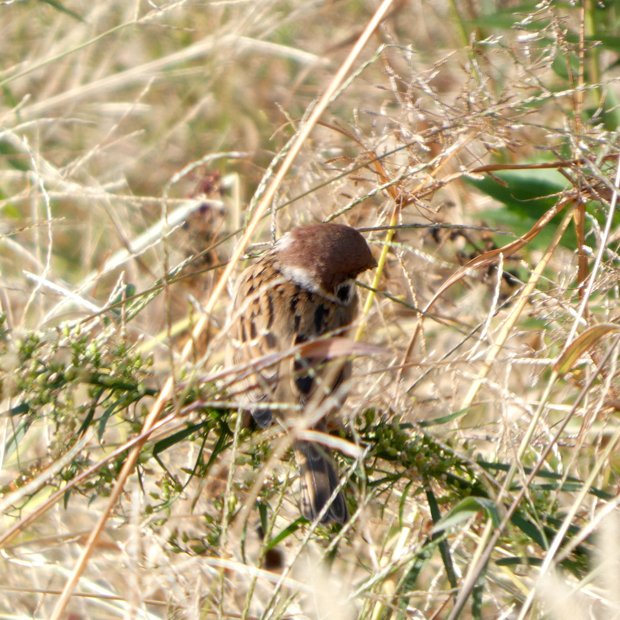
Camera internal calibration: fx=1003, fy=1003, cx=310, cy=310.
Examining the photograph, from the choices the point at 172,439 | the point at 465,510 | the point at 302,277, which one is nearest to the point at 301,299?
the point at 302,277

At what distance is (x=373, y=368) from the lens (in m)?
3.05

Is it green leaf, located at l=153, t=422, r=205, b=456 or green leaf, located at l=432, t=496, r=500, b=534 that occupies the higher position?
green leaf, located at l=153, t=422, r=205, b=456

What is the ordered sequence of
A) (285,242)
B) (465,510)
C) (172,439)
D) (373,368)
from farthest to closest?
1. (285,242)
2. (373,368)
3. (172,439)
4. (465,510)

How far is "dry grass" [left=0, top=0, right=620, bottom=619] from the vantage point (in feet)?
6.78

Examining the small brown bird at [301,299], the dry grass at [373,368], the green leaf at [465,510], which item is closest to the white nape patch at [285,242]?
the small brown bird at [301,299]

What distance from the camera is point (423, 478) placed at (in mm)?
2154

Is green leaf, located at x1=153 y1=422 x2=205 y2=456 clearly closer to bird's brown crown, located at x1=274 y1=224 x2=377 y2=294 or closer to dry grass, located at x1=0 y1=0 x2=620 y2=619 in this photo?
dry grass, located at x1=0 y1=0 x2=620 y2=619

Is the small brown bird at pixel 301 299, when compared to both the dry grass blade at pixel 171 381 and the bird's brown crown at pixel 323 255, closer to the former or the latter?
the bird's brown crown at pixel 323 255

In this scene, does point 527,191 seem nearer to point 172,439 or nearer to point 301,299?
point 301,299

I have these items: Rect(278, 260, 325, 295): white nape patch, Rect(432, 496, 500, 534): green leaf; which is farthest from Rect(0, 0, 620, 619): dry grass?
Rect(278, 260, 325, 295): white nape patch

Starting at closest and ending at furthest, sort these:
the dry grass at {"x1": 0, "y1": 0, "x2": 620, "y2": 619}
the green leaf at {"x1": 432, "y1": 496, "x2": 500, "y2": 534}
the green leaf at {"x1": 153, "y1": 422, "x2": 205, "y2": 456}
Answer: the green leaf at {"x1": 432, "y1": 496, "x2": 500, "y2": 534} → the dry grass at {"x1": 0, "y1": 0, "x2": 620, "y2": 619} → the green leaf at {"x1": 153, "y1": 422, "x2": 205, "y2": 456}

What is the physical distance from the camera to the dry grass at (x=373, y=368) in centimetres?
207

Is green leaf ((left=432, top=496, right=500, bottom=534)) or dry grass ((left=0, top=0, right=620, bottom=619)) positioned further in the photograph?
dry grass ((left=0, top=0, right=620, bottom=619))


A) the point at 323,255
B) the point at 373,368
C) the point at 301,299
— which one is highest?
the point at 323,255
